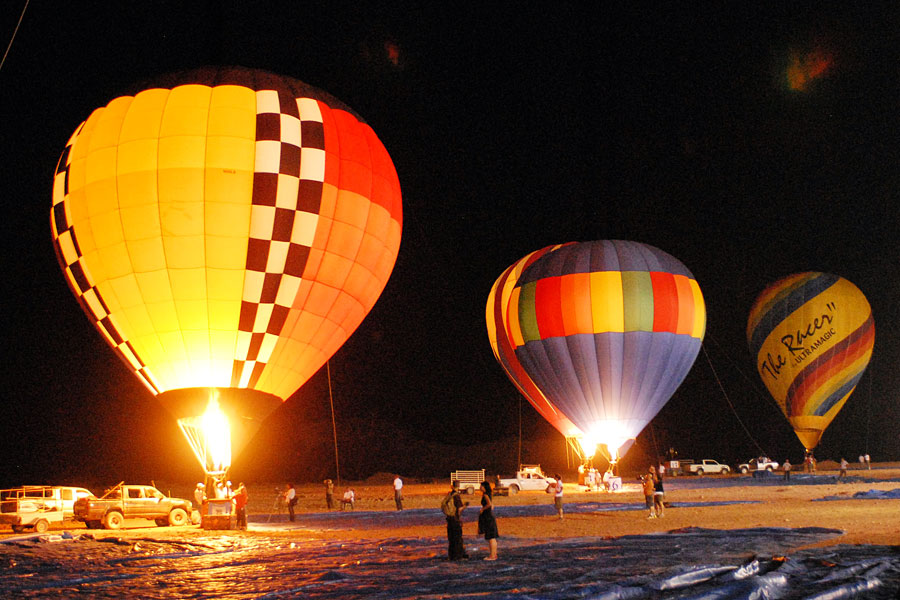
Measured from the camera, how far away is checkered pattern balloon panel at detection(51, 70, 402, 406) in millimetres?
15555

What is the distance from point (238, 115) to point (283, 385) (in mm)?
5616

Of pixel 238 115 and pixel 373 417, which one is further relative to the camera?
pixel 373 417

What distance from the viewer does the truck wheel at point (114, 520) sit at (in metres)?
18.1

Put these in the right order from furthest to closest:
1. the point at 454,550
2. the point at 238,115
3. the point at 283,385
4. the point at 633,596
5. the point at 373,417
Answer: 1. the point at 373,417
2. the point at 283,385
3. the point at 238,115
4. the point at 454,550
5. the point at 633,596

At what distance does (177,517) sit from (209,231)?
757 centimetres

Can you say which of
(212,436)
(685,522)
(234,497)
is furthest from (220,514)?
(685,522)

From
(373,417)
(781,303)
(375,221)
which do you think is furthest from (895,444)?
(375,221)

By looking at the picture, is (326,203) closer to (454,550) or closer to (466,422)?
(454,550)

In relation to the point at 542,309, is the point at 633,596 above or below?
below

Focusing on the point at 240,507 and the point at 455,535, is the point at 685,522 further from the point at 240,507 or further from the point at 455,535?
the point at 240,507

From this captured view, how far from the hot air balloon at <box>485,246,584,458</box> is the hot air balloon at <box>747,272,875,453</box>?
569 inches

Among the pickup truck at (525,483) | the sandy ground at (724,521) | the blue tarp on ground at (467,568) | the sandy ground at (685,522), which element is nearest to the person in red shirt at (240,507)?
the sandy ground at (685,522)

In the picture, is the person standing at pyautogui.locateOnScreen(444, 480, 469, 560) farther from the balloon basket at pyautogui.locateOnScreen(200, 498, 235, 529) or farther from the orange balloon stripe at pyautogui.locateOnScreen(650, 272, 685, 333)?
the orange balloon stripe at pyautogui.locateOnScreen(650, 272, 685, 333)

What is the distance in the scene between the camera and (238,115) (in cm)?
1587
